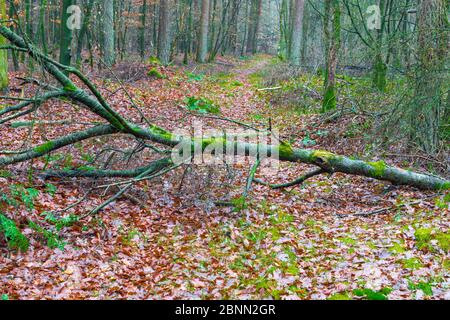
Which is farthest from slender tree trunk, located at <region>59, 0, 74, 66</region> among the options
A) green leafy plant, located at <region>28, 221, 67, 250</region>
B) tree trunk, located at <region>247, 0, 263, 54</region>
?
tree trunk, located at <region>247, 0, 263, 54</region>

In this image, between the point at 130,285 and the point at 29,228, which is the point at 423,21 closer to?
the point at 130,285

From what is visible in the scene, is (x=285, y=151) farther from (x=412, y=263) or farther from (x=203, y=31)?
Result: (x=203, y=31)

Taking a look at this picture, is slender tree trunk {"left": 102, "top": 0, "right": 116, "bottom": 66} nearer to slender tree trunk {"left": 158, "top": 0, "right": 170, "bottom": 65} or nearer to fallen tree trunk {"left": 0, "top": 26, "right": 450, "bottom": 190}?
slender tree trunk {"left": 158, "top": 0, "right": 170, "bottom": 65}

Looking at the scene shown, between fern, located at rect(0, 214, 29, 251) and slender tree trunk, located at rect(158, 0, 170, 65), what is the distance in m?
17.2

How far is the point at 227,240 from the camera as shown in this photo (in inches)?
258

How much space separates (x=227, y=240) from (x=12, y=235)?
9.81ft

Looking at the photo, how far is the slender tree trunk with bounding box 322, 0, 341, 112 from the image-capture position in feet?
40.7

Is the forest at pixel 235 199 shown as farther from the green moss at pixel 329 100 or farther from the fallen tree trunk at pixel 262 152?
the green moss at pixel 329 100

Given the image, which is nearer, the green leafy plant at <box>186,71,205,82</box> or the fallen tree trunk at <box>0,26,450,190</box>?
the fallen tree trunk at <box>0,26,450,190</box>

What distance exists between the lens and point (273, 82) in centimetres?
1917

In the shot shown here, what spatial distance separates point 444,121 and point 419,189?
2674 millimetres

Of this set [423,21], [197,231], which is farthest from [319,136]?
[197,231]

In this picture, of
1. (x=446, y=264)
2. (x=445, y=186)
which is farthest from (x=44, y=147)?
(x=445, y=186)
